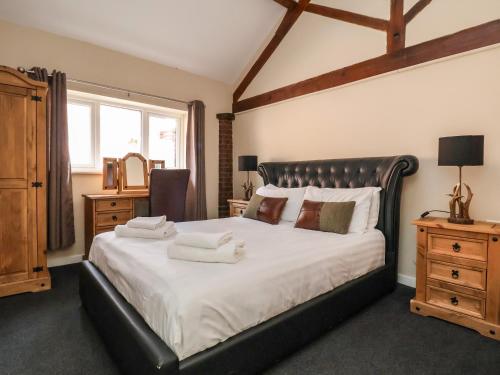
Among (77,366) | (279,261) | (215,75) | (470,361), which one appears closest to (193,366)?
(279,261)

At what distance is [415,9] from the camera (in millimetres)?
2664

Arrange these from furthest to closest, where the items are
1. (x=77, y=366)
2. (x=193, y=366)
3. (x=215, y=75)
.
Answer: (x=215, y=75)
(x=77, y=366)
(x=193, y=366)

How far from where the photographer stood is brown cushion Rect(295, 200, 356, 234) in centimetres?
242

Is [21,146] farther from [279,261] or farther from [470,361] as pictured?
[470,361]

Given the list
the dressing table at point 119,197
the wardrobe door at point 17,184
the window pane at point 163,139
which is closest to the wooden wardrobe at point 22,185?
the wardrobe door at point 17,184

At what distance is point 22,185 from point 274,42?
353 centimetres

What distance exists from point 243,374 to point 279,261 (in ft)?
1.91

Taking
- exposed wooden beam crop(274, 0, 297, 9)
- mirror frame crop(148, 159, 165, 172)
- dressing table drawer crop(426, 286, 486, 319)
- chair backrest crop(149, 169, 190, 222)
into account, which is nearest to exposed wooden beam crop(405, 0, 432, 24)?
exposed wooden beam crop(274, 0, 297, 9)

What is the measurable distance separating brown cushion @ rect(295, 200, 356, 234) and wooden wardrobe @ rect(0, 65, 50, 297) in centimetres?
244

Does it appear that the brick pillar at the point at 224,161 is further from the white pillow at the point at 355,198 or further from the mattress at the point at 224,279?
the mattress at the point at 224,279

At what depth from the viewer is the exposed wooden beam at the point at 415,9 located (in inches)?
103

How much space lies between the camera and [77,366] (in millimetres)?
1580

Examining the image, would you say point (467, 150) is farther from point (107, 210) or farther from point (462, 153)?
point (107, 210)

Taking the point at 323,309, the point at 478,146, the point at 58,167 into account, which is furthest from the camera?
the point at 58,167
